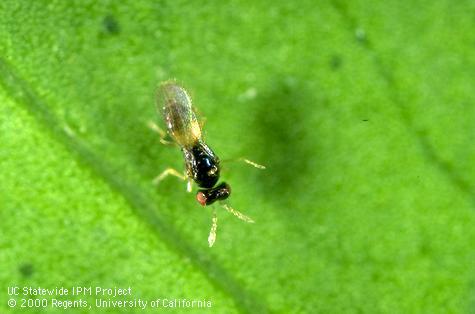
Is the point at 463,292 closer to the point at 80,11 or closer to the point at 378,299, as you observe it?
the point at 378,299

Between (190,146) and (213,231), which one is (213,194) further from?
(190,146)

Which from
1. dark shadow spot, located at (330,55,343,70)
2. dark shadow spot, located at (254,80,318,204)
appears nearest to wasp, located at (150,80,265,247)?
dark shadow spot, located at (254,80,318,204)

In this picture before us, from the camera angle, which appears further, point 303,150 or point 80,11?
point 303,150

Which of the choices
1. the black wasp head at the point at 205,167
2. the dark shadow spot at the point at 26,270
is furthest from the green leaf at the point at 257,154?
the black wasp head at the point at 205,167

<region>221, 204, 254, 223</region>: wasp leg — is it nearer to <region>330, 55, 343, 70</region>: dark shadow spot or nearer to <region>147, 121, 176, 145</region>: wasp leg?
<region>147, 121, 176, 145</region>: wasp leg

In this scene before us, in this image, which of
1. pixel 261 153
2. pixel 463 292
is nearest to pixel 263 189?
pixel 261 153

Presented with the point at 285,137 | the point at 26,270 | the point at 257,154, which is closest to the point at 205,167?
the point at 257,154
